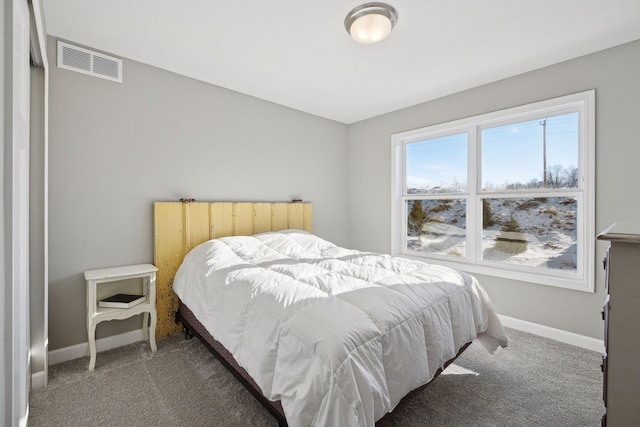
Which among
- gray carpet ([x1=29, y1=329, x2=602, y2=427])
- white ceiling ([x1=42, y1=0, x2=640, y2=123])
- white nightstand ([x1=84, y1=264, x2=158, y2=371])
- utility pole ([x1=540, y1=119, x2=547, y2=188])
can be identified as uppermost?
white ceiling ([x1=42, y1=0, x2=640, y2=123])

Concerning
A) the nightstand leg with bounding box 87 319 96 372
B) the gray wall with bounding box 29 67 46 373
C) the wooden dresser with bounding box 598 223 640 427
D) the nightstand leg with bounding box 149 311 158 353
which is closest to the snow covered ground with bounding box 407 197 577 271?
the wooden dresser with bounding box 598 223 640 427

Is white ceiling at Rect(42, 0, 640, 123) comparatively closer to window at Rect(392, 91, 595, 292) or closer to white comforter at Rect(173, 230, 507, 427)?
window at Rect(392, 91, 595, 292)

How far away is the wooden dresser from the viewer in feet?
3.13

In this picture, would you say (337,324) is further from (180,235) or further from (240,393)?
(180,235)

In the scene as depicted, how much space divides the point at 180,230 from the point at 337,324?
6.70 feet

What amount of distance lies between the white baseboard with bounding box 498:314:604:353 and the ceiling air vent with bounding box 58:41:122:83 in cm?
423

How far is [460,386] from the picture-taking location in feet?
6.52

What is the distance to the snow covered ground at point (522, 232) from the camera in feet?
8.91

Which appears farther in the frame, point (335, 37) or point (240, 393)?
point (335, 37)

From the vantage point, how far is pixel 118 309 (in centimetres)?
222

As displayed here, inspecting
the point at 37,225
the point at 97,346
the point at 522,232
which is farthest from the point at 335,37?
the point at 97,346

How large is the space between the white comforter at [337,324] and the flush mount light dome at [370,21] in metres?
1.61

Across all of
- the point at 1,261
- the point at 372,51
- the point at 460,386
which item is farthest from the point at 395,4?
the point at 460,386

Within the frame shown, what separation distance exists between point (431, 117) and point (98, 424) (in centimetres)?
391
